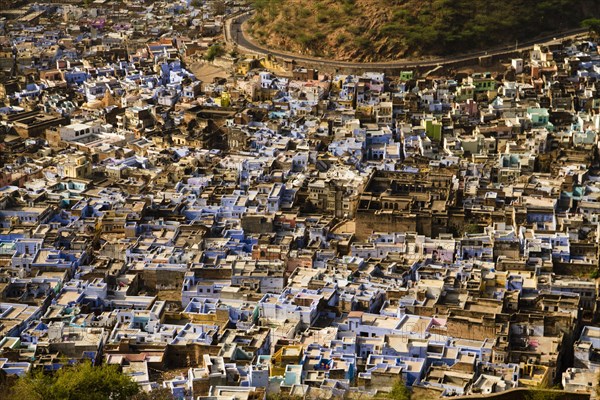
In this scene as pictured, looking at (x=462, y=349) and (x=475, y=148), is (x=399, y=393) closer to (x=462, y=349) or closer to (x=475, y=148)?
(x=462, y=349)

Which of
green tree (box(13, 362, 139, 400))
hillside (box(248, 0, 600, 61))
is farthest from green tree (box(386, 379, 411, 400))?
hillside (box(248, 0, 600, 61))

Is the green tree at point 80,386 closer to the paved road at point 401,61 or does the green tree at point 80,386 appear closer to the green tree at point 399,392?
the green tree at point 399,392

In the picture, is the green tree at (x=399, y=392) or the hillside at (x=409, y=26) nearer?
the green tree at (x=399, y=392)

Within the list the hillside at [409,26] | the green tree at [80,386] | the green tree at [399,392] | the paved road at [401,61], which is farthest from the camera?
the hillside at [409,26]

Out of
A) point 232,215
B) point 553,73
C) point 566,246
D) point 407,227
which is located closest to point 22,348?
point 232,215

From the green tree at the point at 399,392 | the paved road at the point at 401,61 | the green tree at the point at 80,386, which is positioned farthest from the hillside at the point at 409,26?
the green tree at the point at 80,386

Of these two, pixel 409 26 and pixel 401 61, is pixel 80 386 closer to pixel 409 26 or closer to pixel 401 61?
pixel 401 61
